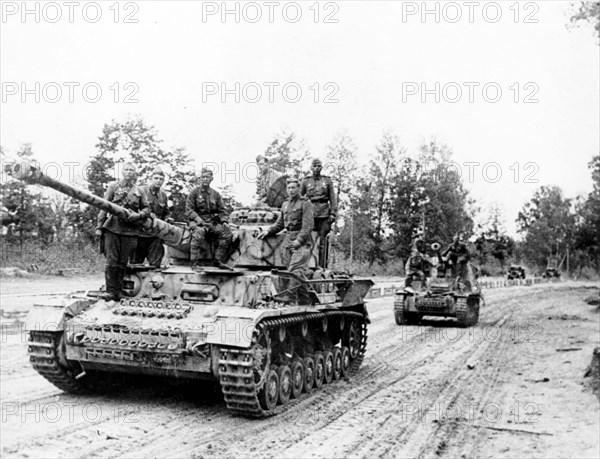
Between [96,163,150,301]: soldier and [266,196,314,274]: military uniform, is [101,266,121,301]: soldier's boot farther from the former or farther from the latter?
[266,196,314,274]: military uniform

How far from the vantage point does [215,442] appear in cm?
751

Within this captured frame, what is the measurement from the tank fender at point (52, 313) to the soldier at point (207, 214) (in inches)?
74.4

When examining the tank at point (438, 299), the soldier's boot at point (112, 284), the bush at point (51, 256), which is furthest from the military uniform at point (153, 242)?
the bush at point (51, 256)

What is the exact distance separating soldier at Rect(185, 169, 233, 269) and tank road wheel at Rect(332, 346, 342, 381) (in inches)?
96.0

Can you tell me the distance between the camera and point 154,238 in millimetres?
10977

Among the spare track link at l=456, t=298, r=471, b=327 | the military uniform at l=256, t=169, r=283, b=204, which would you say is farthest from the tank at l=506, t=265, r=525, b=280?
the military uniform at l=256, t=169, r=283, b=204

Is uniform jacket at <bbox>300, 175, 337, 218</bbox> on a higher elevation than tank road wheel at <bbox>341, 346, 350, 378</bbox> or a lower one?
higher

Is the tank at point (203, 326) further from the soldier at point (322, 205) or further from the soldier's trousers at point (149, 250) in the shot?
the soldier at point (322, 205)

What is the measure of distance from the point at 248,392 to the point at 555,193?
100050 millimetres

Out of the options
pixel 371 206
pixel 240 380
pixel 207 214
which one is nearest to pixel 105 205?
pixel 207 214

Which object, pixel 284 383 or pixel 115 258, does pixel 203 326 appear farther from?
pixel 115 258

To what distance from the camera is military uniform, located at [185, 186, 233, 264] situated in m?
10.4

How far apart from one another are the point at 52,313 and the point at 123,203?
1788 mm

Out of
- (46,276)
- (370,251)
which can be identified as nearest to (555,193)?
(370,251)
